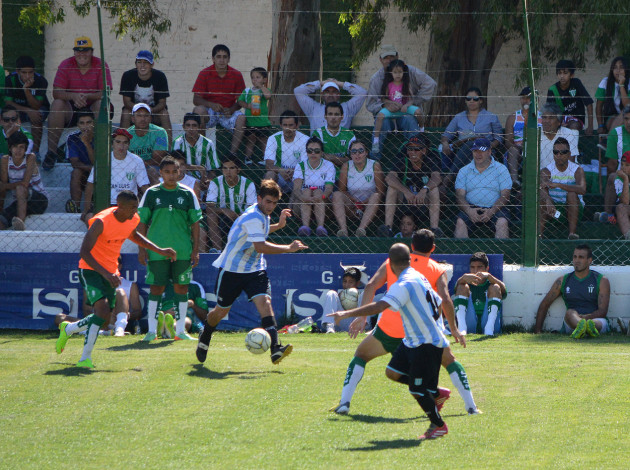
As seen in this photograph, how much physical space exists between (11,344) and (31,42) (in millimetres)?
11502

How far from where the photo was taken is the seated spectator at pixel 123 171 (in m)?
13.5

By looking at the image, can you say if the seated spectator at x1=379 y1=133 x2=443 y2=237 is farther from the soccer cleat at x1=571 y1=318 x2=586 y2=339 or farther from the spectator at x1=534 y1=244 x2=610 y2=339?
the soccer cleat at x1=571 y1=318 x2=586 y2=339

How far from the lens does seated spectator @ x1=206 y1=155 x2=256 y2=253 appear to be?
44.0ft

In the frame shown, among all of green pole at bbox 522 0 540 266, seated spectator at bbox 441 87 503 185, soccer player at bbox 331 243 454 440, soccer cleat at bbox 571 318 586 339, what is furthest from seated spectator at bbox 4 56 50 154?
soccer player at bbox 331 243 454 440

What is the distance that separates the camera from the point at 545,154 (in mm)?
13719

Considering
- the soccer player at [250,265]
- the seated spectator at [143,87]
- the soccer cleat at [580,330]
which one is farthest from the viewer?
the seated spectator at [143,87]

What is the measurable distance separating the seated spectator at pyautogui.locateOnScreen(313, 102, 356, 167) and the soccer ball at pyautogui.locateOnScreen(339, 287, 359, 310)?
9.31 feet

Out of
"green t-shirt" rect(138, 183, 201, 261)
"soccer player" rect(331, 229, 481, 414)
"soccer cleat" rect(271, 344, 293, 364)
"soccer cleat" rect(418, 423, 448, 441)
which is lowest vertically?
"soccer cleat" rect(418, 423, 448, 441)

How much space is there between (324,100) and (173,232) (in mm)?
5264

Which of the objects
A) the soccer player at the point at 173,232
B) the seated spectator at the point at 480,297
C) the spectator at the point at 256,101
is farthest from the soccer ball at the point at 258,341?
the spectator at the point at 256,101

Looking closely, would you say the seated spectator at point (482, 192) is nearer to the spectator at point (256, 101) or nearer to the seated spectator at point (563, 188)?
the seated spectator at point (563, 188)

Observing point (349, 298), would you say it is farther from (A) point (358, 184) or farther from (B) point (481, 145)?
(B) point (481, 145)

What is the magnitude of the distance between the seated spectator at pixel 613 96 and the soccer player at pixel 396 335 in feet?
26.7

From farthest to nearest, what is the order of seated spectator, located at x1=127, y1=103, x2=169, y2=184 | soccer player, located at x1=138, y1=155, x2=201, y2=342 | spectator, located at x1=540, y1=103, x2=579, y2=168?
seated spectator, located at x1=127, y1=103, x2=169, y2=184
spectator, located at x1=540, y1=103, x2=579, y2=168
soccer player, located at x1=138, y1=155, x2=201, y2=342
